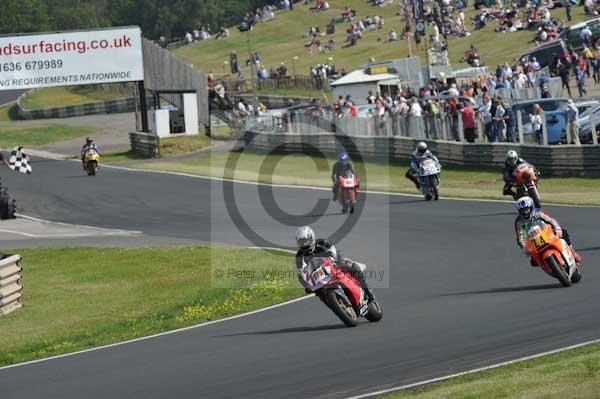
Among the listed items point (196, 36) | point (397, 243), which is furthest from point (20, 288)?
point (196, 36)

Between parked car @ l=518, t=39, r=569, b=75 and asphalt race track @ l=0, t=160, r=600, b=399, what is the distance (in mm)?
20105

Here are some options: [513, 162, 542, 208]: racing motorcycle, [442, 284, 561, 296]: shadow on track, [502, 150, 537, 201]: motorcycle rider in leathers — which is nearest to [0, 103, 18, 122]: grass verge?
[502, 150, 537, 201]: motorcycle rider in leathers

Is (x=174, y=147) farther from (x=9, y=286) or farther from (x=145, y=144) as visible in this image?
(x=9, y=286)

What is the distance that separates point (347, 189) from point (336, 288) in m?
12.9

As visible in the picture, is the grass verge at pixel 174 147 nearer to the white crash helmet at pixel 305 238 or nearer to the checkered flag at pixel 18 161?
the checkered flag at pixel 18 161

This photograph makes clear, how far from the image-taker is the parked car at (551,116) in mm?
30859

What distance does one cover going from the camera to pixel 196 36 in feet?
309

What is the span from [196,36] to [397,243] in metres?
74.1

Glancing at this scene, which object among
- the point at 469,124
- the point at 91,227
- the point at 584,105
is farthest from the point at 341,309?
the point at 469,124

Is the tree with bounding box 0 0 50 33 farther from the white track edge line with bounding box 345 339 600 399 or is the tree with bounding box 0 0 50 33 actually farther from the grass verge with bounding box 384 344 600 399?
the grass verge with bounding box 384 344 600 399

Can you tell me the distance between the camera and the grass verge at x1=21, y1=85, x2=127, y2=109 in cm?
7769

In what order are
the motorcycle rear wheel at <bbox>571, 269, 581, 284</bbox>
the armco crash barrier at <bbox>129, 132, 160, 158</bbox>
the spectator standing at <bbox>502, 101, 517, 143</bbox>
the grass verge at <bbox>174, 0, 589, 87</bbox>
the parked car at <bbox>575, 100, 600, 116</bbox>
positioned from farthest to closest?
the grass verge at <bbox>174, 0, 589, 87</bbox>, the armco crash barrier at <bbox>129, 132, 160, 158</bbox>, the spectator standing at <bbox>502, 101, 517, 143</bbox>, the parked car at <bbox>575, 100, 600, 116</bbox>, the motorcycle rear wheel at <bbox>571, 269, 581, 284</bbox>

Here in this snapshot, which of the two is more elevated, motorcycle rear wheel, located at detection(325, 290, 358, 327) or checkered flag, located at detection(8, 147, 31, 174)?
checkered flag, located at detection(8, 147, 31, 174)

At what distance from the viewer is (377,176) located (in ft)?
117
